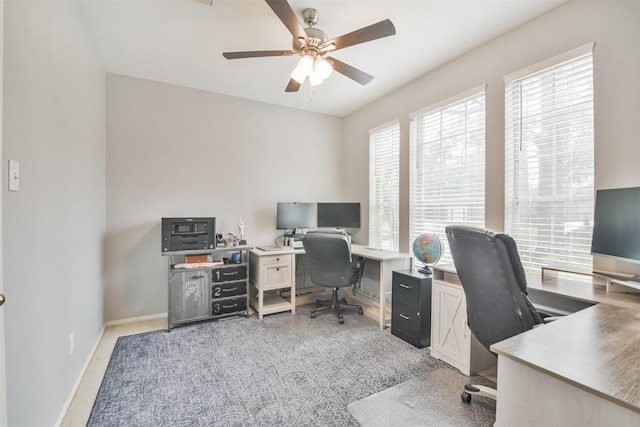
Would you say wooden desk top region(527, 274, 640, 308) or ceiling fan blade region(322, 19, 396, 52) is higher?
ceiling fan blade region(322, 19, 396, 52)

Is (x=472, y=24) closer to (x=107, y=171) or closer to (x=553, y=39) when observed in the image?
(x=553, y=39)

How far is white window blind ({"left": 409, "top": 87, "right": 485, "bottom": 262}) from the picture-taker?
2.66m

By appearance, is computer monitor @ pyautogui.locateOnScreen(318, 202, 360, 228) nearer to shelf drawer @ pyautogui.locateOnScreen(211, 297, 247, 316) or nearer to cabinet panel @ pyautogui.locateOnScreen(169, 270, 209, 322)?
shelf drawer @ pyautogui.locateOnScreen(211, 297, 247, 316)

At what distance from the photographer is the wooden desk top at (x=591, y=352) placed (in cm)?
77

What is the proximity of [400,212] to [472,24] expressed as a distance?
77.1 inches

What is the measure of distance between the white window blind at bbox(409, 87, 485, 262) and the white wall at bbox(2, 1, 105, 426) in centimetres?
312

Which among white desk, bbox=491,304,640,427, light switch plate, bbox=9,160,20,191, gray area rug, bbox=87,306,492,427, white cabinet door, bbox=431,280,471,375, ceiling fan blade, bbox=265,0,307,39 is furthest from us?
white cabinet door, bbox=431,280,471,375

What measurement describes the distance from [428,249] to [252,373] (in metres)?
1.90

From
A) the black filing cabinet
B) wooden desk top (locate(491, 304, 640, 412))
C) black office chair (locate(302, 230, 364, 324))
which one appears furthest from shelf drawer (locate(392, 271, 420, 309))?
wooden desk top (locate(491, 304, 640, 412))

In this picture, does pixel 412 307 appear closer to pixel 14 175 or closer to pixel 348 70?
pixel 348 70

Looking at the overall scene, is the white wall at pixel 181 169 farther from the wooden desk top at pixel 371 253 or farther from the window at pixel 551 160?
the window at pixel 551 160

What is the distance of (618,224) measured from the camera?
1594 mm

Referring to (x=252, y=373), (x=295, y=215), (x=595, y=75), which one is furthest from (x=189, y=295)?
(x=595, y=75)

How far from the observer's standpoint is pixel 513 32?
2.35 meters
